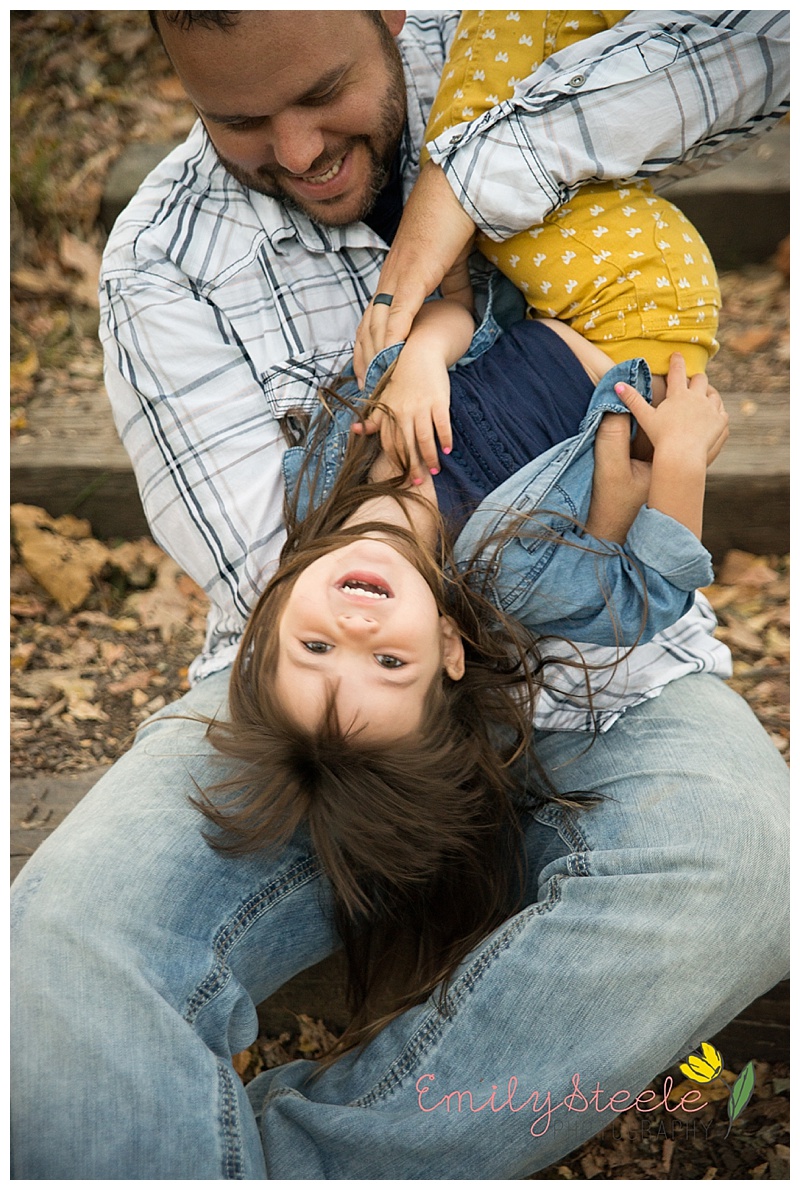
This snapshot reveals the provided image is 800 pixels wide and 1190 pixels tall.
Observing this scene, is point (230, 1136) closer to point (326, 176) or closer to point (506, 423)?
point (506, 423)

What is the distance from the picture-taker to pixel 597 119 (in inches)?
69.5

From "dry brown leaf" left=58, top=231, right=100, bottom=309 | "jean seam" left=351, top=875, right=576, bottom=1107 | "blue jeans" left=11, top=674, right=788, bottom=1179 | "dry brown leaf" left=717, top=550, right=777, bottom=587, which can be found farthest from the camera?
"dry brown leaf" left=58, top=231, right=100, bottom=309

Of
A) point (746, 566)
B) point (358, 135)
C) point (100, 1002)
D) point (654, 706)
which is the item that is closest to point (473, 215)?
point (358, 135)

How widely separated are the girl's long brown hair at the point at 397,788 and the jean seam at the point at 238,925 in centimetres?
6

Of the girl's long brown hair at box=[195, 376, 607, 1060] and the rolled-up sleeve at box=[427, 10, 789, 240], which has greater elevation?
the rolled-up sleeve at box=[427, 10, 789, 240]

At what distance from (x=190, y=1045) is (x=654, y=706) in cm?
98

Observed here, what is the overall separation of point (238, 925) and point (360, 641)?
507 mm

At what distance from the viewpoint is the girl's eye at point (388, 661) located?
5.28 ft

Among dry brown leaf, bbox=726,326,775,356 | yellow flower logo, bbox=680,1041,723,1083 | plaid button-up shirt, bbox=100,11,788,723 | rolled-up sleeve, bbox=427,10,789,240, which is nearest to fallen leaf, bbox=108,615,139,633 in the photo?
plaid button-up shirt, bbox=100,11,788,723

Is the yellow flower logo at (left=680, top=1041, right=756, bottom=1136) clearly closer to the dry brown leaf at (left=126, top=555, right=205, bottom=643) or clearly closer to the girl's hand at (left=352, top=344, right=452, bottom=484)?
the girl's hand at (left=352, top=344, right=452, bottom=484)

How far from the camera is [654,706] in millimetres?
1826

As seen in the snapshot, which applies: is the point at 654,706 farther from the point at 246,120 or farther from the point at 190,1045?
the point at 246,120

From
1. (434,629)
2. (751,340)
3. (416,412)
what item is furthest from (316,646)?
(751,340)

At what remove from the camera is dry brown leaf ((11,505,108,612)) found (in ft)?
8.87
